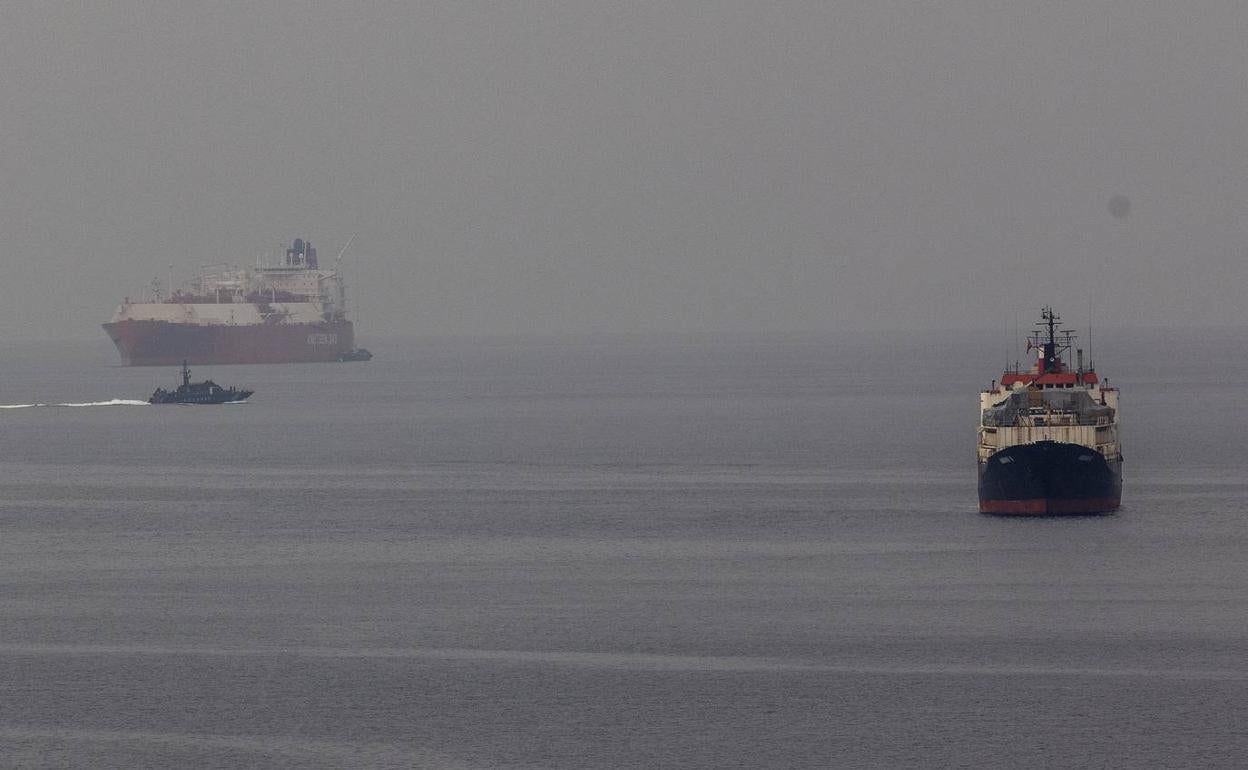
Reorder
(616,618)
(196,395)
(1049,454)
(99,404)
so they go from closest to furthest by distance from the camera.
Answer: (616,618), (1049,454), (196,395), (99,404)

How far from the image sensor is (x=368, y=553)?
64625mm

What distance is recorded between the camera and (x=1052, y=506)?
67.8 meters

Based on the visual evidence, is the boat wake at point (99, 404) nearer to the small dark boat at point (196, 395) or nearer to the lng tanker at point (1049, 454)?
the small dark boat at point (196, 395)

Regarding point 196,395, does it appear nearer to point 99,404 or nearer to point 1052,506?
point 99,404

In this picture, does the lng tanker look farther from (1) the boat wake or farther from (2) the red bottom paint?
(1) the boat wake

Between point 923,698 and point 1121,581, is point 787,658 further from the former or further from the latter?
point 1121,581

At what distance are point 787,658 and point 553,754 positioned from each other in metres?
9.83

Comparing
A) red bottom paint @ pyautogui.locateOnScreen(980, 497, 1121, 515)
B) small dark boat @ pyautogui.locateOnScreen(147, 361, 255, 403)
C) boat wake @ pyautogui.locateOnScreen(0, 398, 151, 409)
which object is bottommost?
red bottom paint @ pyautogui.locateOnScreen(980, 497, 1121, 515)

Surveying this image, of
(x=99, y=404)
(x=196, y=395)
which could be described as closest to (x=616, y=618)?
(x=196, y=395)

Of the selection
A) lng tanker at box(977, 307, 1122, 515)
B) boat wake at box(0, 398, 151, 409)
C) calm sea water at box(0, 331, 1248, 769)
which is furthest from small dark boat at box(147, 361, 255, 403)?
lng tanker at box(977, 307, 1122, 515)

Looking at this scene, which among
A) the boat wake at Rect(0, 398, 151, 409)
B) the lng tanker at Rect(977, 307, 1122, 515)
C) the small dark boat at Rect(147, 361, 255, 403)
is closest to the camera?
the lng tanker at Rect(977, 307, 1122, 515)

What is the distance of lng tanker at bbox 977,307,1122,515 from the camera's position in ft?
220

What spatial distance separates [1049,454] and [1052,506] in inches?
86.1

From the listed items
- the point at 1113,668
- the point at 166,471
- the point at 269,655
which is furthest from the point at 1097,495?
the point at 166,471
